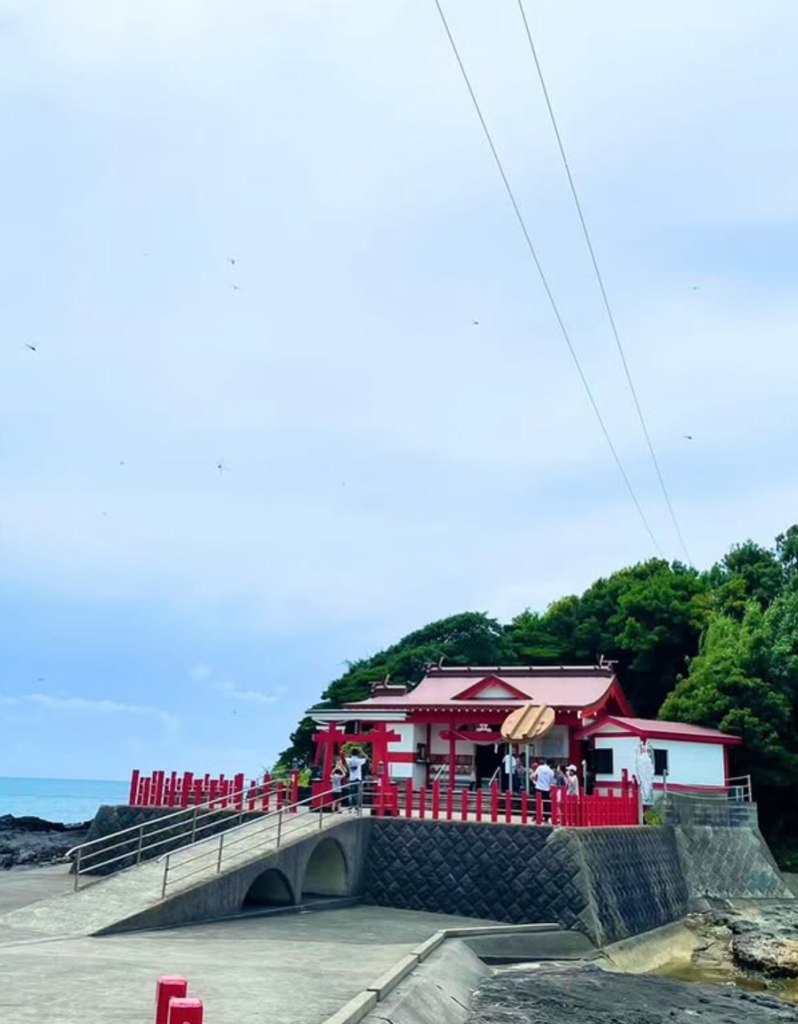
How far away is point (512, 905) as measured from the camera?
60.8 ft

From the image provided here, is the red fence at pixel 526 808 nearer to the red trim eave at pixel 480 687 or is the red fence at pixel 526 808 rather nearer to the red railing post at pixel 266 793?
the red railing post at pixel 266 793

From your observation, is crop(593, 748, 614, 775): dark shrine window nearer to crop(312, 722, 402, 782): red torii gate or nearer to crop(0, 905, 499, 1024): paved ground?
crop(312, 722, 402, 782): red torii gate

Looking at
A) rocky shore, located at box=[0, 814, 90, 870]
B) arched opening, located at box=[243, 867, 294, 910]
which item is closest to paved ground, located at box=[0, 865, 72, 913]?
rocky shore, located at box=[0, 814, 90, 870]

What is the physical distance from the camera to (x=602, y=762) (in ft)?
91.1

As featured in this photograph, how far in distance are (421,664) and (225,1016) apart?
3482cm

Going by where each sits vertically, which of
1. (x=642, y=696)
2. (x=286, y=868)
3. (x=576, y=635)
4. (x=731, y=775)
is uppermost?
(x=576, y=635)

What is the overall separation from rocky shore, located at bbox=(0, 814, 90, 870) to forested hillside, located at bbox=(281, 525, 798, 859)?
985cm

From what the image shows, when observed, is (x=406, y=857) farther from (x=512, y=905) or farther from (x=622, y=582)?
(x=622, y=582)

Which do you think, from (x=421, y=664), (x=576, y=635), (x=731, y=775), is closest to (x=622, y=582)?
(x=576, y=635)

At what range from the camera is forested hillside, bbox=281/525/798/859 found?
3183cm

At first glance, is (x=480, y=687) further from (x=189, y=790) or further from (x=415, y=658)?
(x=415, y=658)

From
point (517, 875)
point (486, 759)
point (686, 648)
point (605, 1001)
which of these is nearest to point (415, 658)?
point (686, 648)

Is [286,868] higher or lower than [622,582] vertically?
lower

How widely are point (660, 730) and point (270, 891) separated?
13664 millimetres
